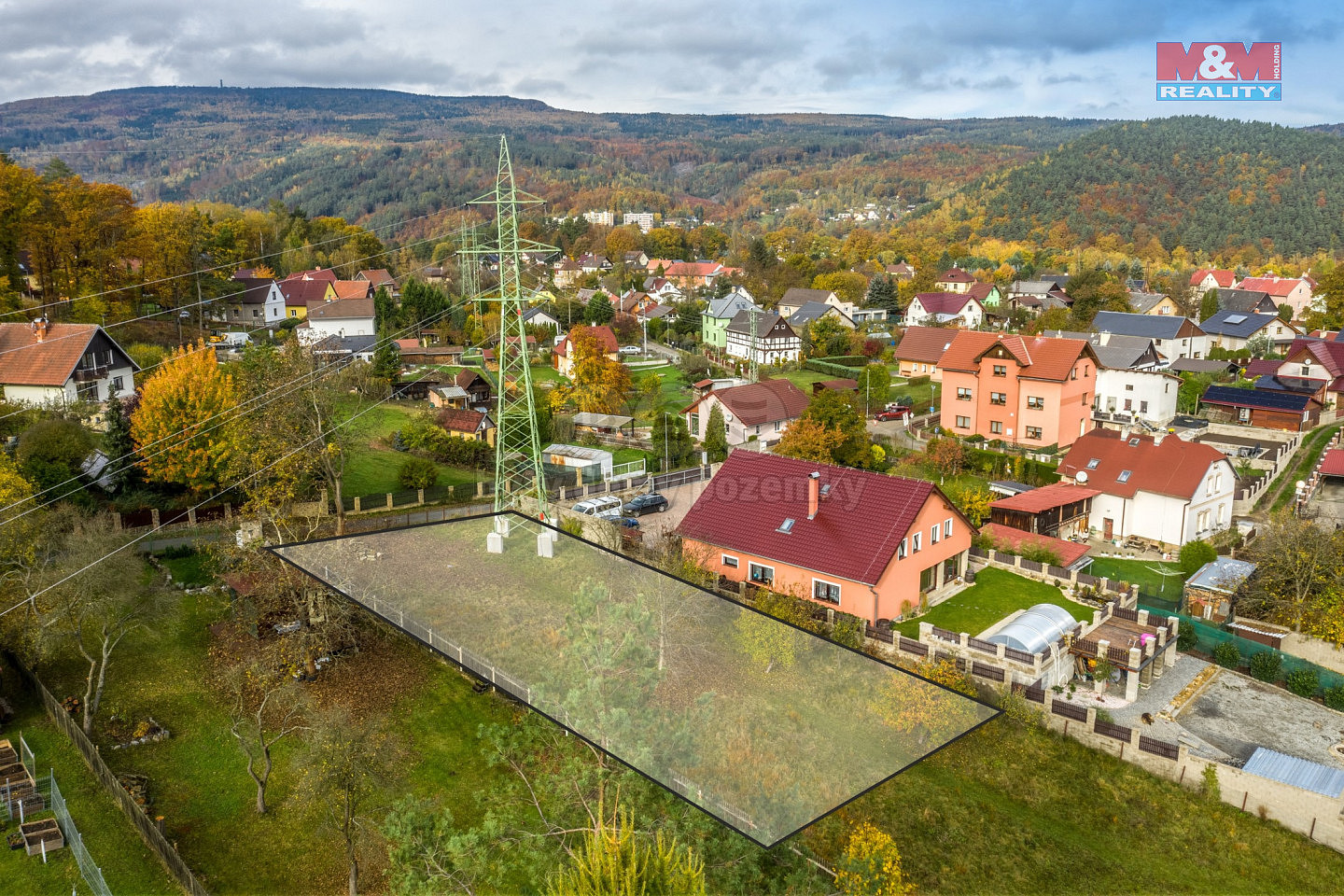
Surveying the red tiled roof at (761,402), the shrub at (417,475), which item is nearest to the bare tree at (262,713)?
the shrub at (417,475)

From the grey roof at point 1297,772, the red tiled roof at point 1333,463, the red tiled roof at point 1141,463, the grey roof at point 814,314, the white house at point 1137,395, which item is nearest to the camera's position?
the grey roof at point 1297,772

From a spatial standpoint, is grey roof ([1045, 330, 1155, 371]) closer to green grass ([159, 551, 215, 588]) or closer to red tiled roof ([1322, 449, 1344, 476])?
red tiled roof ([1322, 449, 1344, 476])

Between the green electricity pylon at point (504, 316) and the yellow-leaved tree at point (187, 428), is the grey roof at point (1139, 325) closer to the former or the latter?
the green electricity pylon at point (504, 316)

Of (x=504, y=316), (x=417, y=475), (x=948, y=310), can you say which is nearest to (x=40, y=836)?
(x=504, y=316)

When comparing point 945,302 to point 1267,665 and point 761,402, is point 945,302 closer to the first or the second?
point 761,402

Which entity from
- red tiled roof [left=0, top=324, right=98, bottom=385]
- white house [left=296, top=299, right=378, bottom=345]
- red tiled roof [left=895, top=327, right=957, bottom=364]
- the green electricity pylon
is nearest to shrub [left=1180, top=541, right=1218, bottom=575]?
the green electricity pylon

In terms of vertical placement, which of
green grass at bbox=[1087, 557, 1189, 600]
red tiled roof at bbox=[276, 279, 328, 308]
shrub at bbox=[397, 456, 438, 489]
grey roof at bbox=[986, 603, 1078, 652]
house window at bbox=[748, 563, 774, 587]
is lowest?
green grass at bbox=[1087, 557, 1189, 600]
